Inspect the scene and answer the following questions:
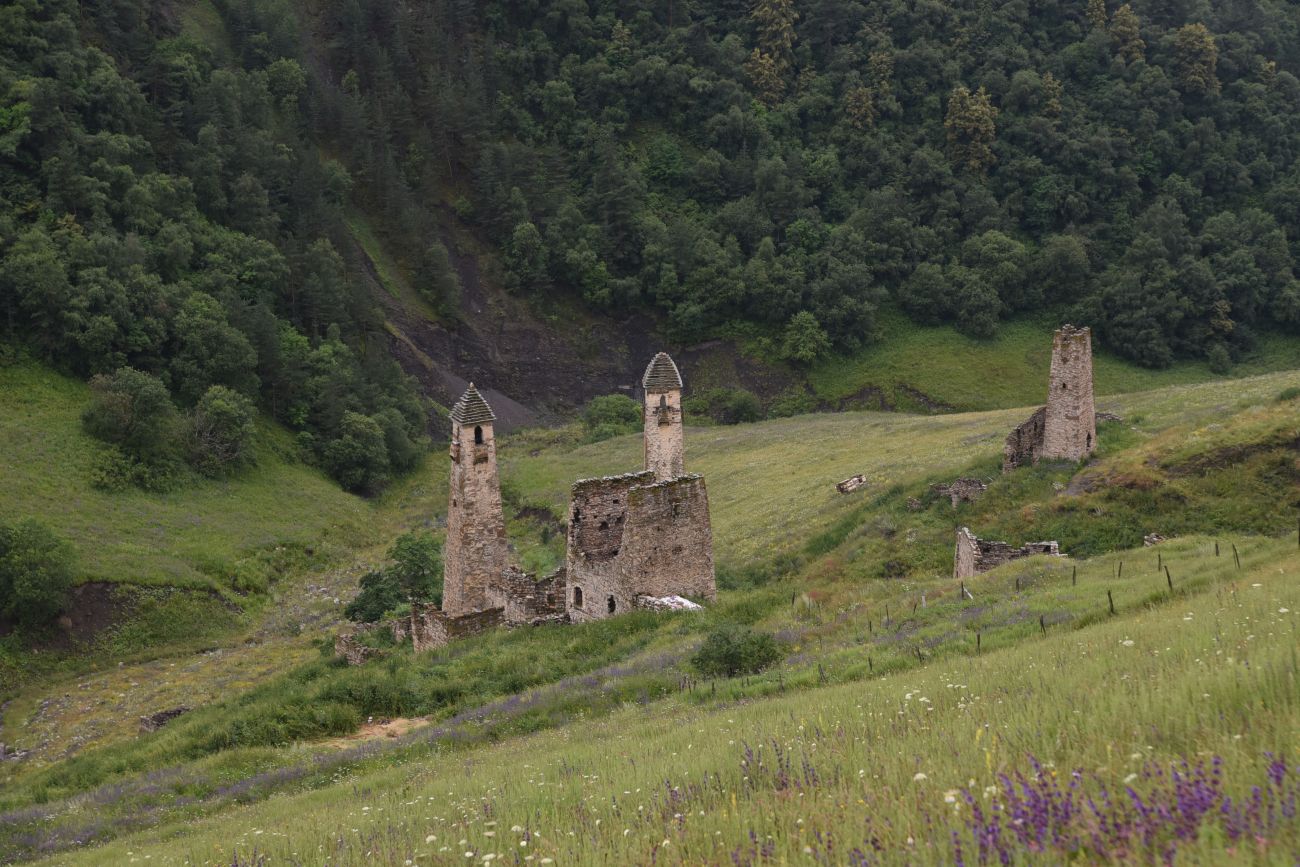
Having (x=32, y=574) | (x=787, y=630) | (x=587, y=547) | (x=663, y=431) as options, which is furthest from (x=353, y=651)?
(x=32, y=574)

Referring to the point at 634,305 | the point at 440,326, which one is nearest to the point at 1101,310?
the point at 634,305

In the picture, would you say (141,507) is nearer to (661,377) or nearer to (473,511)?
(473,511)

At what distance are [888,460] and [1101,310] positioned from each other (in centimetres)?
4717

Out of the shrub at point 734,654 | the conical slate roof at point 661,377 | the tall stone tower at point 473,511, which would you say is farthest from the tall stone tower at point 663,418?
the shrub at point 734,654

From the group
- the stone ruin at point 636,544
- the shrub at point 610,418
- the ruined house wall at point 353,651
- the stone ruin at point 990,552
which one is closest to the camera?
the stone ruin at point 636,544

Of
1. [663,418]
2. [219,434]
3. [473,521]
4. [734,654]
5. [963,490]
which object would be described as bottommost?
[734,654]

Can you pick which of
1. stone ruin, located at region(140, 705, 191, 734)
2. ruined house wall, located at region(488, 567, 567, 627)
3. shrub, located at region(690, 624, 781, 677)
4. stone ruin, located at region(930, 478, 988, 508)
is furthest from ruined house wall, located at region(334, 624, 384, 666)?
stone ruin, located at region(930, 478, 988, 508)

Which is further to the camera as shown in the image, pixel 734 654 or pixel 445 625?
pixel 445 625

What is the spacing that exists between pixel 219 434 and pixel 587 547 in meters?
36.5

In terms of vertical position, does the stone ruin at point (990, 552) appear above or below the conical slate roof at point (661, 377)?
below

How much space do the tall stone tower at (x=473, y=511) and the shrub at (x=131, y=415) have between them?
29.0 meters

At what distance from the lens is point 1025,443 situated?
34438 millimetres

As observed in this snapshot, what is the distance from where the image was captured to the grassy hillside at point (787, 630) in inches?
659

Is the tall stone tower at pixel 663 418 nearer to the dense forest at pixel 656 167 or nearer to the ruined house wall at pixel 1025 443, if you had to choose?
the ruined house wall at pixel 1025 443
